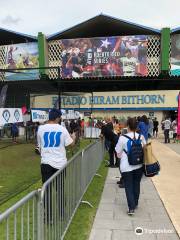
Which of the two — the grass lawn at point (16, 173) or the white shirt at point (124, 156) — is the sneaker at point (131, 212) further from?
the grass lawn at point (16, 173)

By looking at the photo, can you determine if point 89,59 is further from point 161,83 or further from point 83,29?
point 161,83

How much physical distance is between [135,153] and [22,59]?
47.7 metres

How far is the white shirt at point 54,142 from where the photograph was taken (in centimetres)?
674

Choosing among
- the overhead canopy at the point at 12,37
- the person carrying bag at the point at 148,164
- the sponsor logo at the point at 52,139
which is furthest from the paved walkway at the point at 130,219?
the overhead canopy at the point at 12,37

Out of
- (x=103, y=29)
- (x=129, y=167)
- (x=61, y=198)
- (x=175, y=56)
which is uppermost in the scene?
(x=103, y=29)

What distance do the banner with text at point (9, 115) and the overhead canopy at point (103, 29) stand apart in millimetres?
32980

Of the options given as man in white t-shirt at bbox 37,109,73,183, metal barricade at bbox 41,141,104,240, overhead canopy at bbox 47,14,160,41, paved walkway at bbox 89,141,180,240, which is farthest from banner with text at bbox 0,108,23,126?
overhead canopy at bbox 47,14,160,41

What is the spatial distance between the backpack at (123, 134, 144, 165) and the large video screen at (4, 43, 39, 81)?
45.1 meters

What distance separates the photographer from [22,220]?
374 centimetres

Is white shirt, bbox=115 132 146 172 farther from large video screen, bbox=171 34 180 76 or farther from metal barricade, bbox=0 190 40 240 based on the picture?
large video screen, bbox=171 34 180 76

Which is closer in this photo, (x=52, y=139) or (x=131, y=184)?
(x=52, y=139)

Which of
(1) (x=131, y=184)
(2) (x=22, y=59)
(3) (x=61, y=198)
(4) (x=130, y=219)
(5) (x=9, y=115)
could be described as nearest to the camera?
(3) (x=61, y=198)

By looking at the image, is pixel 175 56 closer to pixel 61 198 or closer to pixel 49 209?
pixel 61 198

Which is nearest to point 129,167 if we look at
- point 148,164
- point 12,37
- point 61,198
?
point 148,164
